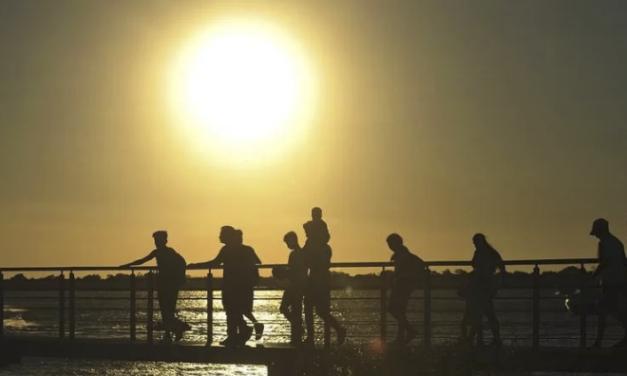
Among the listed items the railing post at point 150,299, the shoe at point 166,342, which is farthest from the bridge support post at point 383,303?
the railing post at point 150,299

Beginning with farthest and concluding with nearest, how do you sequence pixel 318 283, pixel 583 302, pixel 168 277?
pixel 168 277, pixel 318 283, pixel 583 302

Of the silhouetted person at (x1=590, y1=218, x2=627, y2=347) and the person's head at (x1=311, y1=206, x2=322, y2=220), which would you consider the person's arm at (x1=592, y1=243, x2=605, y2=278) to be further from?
the person's head at (x1=311, y1=206, x2=322, y2=220)

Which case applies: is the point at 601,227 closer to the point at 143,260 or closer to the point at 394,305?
the point at 394,305

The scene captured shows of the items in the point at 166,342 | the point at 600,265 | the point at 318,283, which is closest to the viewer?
the point at 600,265

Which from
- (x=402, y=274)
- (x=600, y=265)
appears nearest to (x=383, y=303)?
(x=402, y=274)

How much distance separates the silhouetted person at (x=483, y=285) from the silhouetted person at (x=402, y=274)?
80 cm

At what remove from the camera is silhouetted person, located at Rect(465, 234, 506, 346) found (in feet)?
50.4

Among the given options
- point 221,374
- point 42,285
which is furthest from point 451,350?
Result: point 221,374

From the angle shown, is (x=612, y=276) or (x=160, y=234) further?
(x=160, y=234)

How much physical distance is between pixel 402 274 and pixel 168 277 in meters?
3.69

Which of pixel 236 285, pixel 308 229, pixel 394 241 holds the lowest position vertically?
pixel 236 285

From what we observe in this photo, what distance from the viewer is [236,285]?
1641 cm

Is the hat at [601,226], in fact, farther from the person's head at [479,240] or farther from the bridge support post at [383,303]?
the bridge support post at [383,303]

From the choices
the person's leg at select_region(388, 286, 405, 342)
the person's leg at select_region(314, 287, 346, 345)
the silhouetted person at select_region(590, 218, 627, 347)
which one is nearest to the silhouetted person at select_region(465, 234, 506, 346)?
the person's leg at select_region(388, 286, 405, 342)
